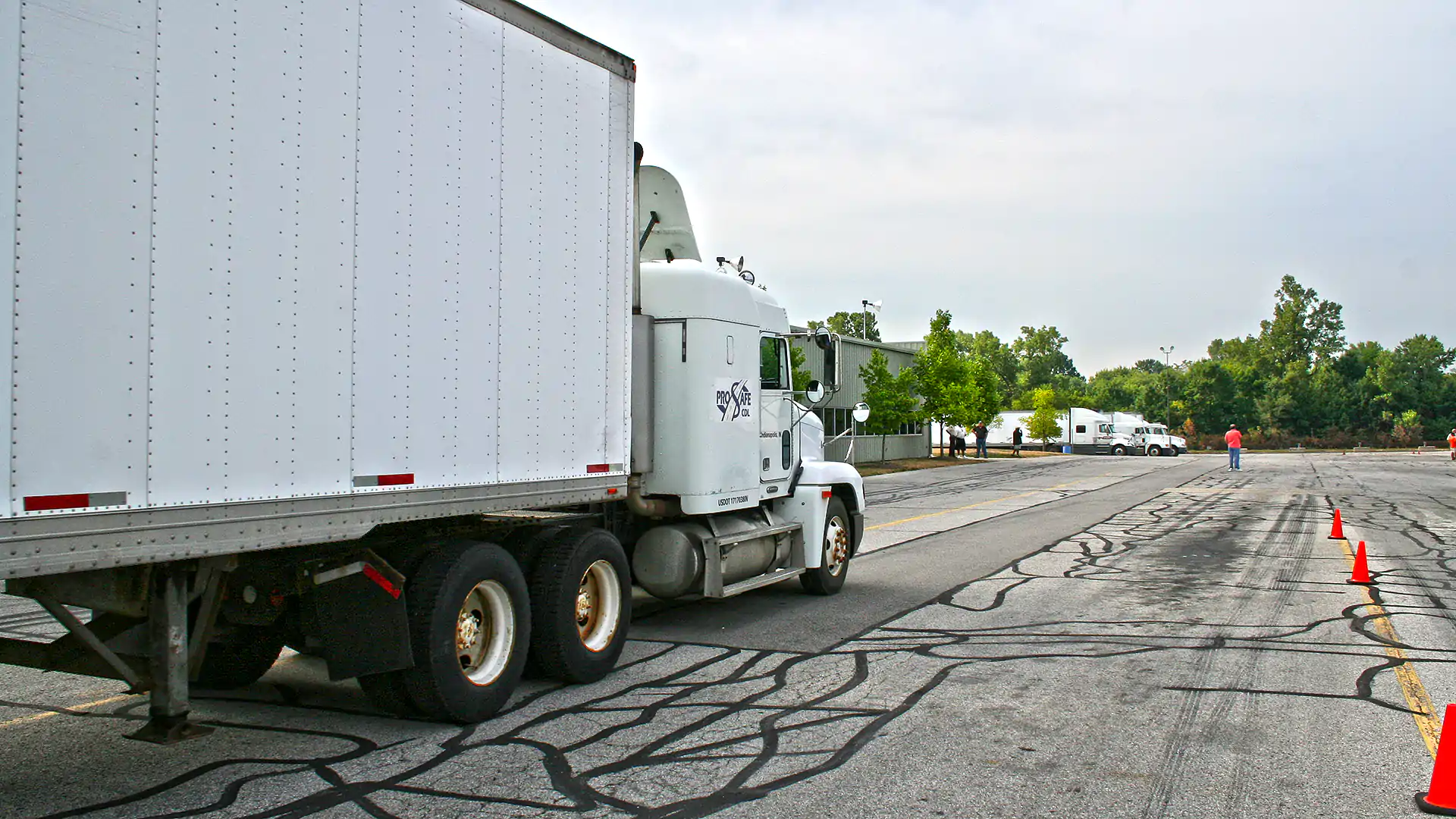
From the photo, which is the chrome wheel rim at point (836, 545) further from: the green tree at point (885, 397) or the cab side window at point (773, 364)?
the green tree at point (885, 397)

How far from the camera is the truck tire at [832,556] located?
34.1 feet

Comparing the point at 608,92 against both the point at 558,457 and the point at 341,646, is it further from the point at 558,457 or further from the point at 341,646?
the point at 341,646

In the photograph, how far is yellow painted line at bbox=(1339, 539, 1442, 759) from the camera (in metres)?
5.67

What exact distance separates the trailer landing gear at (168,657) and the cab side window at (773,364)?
5.60 meters

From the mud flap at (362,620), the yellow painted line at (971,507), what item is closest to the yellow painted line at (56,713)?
the mud flap at (362,620)

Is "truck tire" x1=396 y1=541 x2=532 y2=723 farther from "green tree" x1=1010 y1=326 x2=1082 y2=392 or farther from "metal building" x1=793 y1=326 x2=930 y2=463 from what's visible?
"green tree" x1=1010 y1=326 x2=1082 y2=392

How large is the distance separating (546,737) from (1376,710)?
4.81 m

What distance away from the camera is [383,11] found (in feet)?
17.3

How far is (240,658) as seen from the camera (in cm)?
656

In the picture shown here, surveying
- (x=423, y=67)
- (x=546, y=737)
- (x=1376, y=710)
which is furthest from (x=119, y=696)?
(x=1376, y=710)

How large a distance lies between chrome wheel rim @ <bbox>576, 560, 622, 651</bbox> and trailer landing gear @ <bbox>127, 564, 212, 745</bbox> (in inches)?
110

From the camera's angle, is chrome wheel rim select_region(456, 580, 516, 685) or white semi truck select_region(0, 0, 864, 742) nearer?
white semi truck select_region(0, 0, 864, 742)

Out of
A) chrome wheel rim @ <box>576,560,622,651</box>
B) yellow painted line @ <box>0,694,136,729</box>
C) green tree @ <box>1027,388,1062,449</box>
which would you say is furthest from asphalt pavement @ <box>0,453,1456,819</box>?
green tree @ <box>1027,388,1062,449</box>

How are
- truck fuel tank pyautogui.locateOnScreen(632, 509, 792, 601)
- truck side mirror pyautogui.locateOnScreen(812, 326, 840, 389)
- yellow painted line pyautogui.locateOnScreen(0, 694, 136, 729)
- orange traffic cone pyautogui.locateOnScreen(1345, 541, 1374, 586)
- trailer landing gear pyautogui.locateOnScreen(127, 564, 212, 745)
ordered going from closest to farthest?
trailer landing gear pyautogui.locateOnScreen(127, 564, 212, 745) → yellow painted line pyautogui.locateOnScreen(0, 694, 136, 729) → truck fuel tank pyautogui.locateOnScreen(632, 509, 792, 601) → truck side mirror pyautogui.locateOnScreen(812, 326, 840, 389) → orange traffic cone pyautogui.locateOnScreen(1345, 541, 1374, 586)
